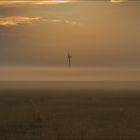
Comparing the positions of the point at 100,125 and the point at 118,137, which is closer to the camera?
the point at 118,137

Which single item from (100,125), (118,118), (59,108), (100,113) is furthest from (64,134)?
(59,108)

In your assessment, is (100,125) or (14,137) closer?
(14,137)

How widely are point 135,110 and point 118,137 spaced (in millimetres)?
9992

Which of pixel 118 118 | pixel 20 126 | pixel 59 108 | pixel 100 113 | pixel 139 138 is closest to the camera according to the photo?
pixel 139 138

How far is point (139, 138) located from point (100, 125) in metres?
3.91

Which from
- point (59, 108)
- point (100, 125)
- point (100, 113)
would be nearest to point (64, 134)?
point (100, 125)

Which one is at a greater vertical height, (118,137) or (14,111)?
(118,137)

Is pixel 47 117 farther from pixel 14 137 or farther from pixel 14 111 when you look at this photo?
pixel 14 137

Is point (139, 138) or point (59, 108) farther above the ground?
point (139, 138)

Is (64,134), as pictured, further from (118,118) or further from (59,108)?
(59,108)

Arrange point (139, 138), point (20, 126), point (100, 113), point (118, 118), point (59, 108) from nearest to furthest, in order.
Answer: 1. point (139, 138)
2. point (20, 126)
3. point (118, 118)
4. point (100, 113)
5. point (59, 108)

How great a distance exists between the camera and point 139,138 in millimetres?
23516

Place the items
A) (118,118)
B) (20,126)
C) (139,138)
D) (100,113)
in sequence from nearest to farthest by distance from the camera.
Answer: (139,138) → (20,126) → (118,118) → (100,113)

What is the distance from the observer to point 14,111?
33938mm
